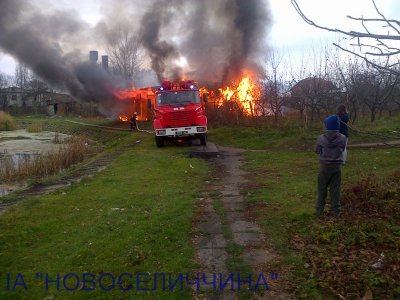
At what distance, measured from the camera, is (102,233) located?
21.4 ft

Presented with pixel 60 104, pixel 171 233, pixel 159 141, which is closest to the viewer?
pixel 171 233

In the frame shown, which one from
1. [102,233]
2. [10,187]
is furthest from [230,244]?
[10,187]

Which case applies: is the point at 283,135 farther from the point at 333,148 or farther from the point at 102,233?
the point at 102,233

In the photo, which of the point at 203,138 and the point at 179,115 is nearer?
the point at 179,115

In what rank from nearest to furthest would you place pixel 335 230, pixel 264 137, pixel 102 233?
pixel 335 230 → pixel 102 233 → pixel 264 137

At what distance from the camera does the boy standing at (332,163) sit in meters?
6.75

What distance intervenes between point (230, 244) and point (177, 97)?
537 inches

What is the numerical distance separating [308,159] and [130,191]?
6.82 metres

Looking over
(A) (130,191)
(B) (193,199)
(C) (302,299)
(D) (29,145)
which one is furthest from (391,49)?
(D) (29,145)

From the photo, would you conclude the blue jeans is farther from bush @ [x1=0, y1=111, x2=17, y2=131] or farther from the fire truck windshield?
bush @ [x1=0, y1=111, x2=17, y2=131]

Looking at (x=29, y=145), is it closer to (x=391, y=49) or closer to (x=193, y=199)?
(x=193, y=199)

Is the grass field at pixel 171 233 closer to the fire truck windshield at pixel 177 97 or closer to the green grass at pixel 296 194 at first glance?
the green grass at pixel 296 194

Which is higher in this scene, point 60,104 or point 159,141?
point 60,104

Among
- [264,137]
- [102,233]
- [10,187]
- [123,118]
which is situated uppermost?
[123,118]
